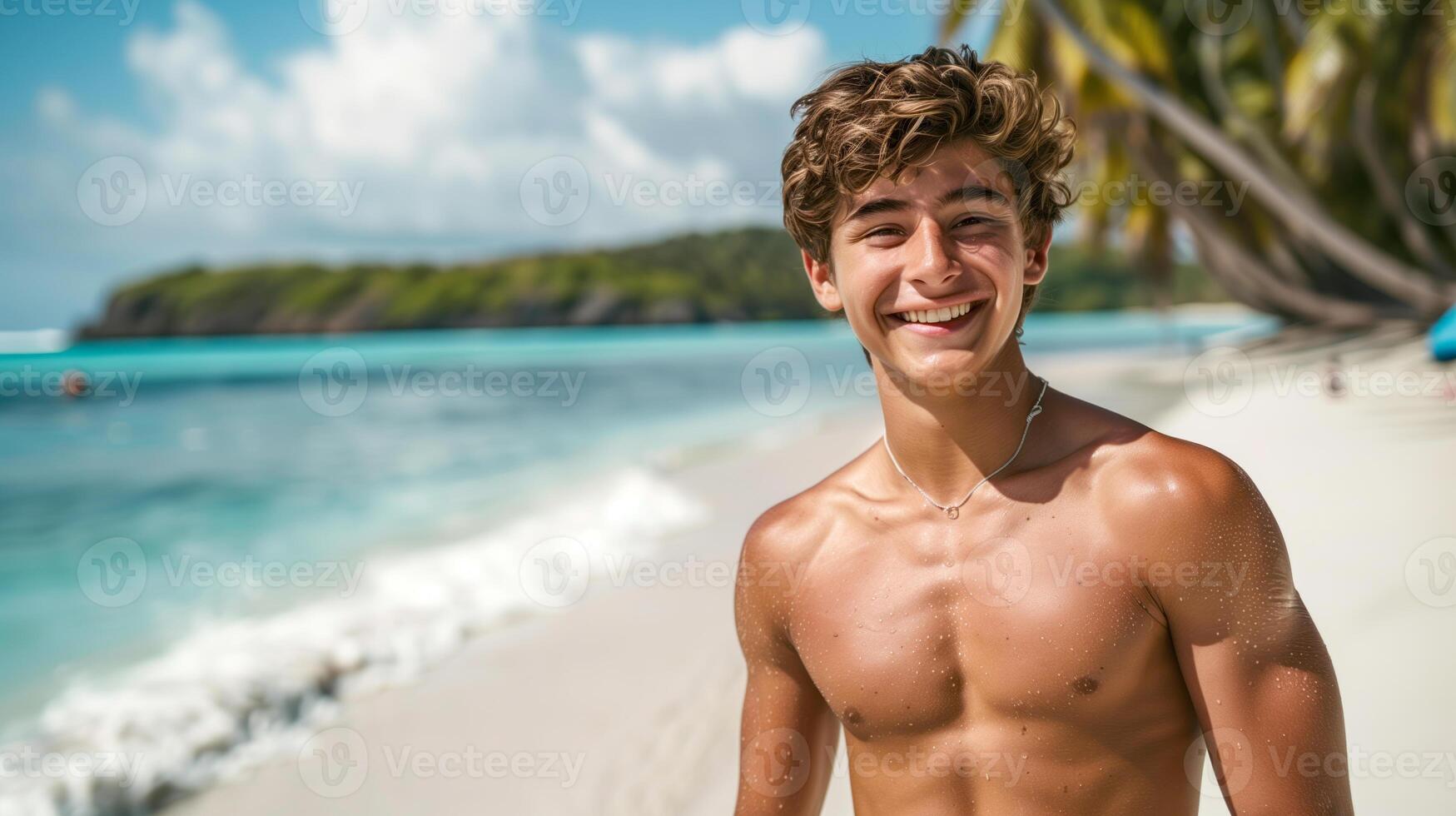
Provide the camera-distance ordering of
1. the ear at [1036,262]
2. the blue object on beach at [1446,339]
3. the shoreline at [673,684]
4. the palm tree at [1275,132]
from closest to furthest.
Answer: the ear at [1036,262] < the shoreline at [673,684] < the blue object on beach at [1446,339] < the palm tree at [1275,132]

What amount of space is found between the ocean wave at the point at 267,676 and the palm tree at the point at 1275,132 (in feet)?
39.2

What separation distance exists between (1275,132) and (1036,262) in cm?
2580

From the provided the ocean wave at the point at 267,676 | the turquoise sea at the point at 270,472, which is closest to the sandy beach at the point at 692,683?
the ocean wave at the point at 267,676

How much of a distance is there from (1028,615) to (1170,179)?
891 inches

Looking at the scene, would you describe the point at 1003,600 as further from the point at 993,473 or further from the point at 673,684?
the point at 673,684

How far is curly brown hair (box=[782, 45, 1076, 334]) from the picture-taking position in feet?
5.53

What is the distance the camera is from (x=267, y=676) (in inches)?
268

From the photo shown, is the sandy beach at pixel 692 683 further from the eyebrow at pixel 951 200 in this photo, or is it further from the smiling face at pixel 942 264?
the eyebrow at pixel 951 200

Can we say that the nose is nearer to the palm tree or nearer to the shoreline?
the shoreline

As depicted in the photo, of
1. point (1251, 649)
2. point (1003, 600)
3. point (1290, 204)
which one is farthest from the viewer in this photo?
point (1290, 204)

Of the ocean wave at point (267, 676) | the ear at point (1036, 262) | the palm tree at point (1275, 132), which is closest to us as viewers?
the ear at point (1036, 262)

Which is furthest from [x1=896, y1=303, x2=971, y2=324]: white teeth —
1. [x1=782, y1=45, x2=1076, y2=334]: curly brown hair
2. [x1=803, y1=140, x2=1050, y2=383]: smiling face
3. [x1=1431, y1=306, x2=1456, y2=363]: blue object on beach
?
[x1=1431, y1=306, x2=1456, y2=363]: blue object on beach

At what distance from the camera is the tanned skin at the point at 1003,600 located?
1.52m

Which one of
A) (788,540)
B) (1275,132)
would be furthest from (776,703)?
(1275,132)
